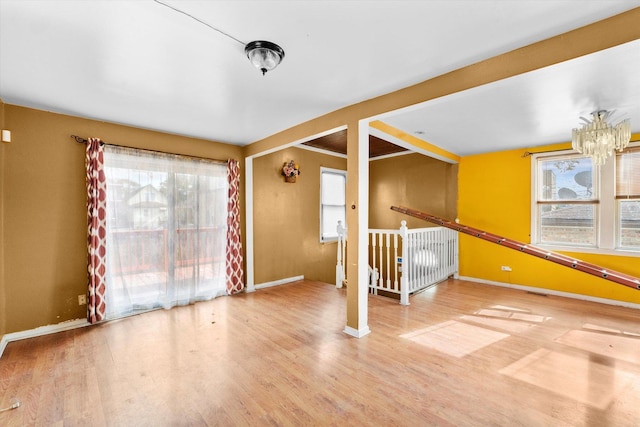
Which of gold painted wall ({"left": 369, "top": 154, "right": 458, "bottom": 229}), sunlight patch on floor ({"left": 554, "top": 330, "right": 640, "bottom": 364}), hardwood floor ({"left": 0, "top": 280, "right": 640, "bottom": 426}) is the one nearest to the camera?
hardwood floor ({"left": 0, "top": 280, "right": 640, "bottom": 426})

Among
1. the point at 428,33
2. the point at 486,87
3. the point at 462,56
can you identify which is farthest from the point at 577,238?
the point at 428,33

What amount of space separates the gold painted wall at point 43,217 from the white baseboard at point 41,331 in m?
0.05

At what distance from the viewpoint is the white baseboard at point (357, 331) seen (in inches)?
112

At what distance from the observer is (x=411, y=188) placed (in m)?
5.66

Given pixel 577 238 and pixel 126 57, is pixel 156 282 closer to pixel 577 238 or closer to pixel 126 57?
pixel 126 57

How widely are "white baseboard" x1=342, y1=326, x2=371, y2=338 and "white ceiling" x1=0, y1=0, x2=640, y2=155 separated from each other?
236cm

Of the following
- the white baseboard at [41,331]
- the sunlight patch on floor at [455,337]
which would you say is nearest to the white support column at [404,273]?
the sunlight patch on floor at [455,337]

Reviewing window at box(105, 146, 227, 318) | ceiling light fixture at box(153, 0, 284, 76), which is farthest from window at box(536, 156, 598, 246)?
window at box(105, 146, 227, 318)

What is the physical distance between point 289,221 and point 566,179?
4.69 metres

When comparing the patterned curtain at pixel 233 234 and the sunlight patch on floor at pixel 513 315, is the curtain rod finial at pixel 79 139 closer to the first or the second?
the patterned curtain at pixel 233 234

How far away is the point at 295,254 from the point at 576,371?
396 centimetres

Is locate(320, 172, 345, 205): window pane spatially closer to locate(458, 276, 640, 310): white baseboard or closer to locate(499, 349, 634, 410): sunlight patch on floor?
locate(458, 276, 640, 310): white baseboard

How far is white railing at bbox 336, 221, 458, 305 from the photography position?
3.87 m

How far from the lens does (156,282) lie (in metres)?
3.61
